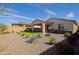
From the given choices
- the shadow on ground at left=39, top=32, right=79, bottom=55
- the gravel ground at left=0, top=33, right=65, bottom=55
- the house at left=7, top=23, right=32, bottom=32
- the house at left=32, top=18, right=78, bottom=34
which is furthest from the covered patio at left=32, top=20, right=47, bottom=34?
the shadow on ground at left=39, top=32, right=79, bottom=55

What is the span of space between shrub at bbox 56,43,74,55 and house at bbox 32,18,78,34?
0.39 meters

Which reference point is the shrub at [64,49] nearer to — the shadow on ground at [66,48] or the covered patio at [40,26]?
the shadow on ground at [66,48]

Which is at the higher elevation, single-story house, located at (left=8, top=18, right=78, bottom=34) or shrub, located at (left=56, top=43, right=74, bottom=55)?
single-story house, located at (left=8, top=18, right=78, bottom=34)

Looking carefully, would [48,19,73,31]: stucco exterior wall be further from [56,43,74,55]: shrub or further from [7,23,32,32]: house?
[7,23,32,32]: house

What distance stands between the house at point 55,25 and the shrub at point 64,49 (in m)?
0.39

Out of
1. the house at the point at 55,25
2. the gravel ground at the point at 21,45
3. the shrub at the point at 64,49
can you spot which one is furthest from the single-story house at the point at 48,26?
the shrub at the point at 64,49

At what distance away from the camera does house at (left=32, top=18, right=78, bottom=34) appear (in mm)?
5755

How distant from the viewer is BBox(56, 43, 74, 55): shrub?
576 centimetres

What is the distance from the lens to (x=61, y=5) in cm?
571

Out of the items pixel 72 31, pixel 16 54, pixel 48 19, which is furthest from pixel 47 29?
pixel 16 54

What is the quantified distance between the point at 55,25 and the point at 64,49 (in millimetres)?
642

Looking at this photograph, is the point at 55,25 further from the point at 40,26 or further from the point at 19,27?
the point at 19,27
